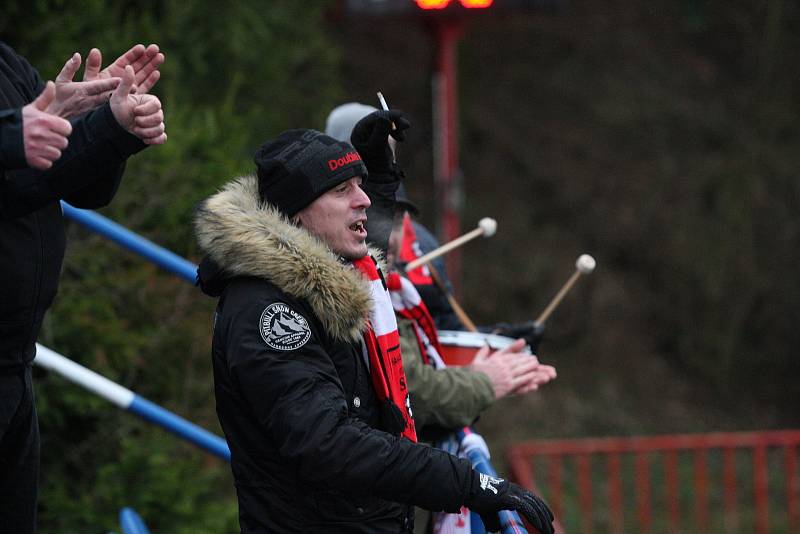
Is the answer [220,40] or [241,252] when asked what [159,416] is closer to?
[241,252]

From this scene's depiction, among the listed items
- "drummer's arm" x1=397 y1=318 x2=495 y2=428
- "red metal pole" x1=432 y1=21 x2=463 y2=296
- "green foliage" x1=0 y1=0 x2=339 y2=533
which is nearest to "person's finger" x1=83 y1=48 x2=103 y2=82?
"drummer's arm" x1=397 y1=318 x2=495 y2=428

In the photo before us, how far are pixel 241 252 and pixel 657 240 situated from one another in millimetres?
10491

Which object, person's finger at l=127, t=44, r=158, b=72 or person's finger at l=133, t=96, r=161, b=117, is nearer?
person's finger at l=133, t=96, r=161, b=117

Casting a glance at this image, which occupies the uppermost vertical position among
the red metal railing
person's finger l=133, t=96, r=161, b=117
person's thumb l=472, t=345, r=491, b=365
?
person's finger l=133, t=96, r=161, b=117

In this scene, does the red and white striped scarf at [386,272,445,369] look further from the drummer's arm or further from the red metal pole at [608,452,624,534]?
the red metal pole at [608,452,624,534]

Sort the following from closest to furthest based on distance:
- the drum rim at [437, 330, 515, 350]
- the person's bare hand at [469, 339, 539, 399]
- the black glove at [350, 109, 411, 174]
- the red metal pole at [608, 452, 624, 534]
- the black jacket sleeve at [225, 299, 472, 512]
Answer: the black jacket sleeve at [225, 299, 472, 512] → the black glove at [350, 109, 411, 174] → the person's bare hand at [469, 339, 539, 399] → the drum rim at [437, 330, 515, 350] → the red metal pole at [608, 452, 624, 534]

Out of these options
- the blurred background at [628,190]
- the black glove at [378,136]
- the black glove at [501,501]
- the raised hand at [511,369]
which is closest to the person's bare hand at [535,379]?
the raised hand at [511,369]

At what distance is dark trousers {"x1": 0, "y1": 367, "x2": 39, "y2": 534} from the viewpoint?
229 cm

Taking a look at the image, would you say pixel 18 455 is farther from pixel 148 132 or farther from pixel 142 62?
pixel 142 62

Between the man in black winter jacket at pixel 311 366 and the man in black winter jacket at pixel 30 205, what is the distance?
266 mm

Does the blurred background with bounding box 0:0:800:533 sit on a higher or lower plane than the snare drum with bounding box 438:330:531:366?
lower

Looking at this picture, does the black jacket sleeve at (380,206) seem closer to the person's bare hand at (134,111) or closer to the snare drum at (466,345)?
the snare drum at (466,345)

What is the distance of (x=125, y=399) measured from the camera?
127 inches

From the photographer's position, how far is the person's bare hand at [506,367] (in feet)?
9.77
